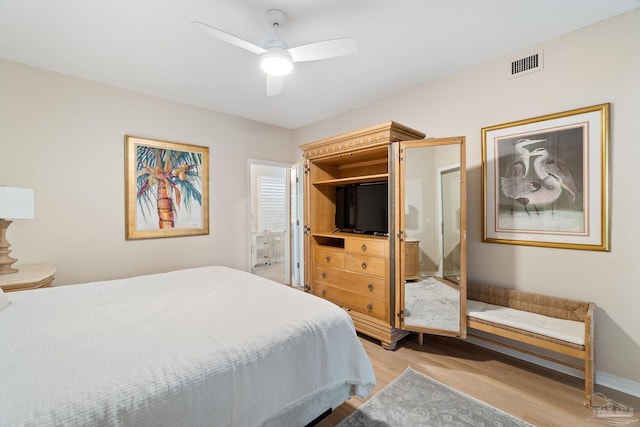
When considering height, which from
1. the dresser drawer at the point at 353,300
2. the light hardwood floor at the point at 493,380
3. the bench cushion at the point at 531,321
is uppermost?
the bench cushion at the point at 531,321

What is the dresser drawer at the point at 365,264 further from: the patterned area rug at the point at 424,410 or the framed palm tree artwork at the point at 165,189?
the framed palm tree artwork at the point at 165,189

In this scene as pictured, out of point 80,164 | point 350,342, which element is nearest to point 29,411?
point 350,342

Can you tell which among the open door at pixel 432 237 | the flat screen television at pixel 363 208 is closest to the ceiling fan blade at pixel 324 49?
the open door at pixel 432 237

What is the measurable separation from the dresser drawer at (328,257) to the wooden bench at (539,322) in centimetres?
135

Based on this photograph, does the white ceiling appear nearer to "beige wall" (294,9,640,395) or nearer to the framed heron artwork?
"beige wall" (294,9,640,395)

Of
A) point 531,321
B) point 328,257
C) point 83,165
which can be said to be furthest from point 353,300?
point 83,165

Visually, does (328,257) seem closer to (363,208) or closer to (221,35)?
(363,208)

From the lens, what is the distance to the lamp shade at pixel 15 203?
7.06 ft

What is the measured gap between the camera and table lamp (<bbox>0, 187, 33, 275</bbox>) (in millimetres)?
2158

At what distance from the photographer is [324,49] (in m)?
1.94

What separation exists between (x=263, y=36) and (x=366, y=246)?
212cm

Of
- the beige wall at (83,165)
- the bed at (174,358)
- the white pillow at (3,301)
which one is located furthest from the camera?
the beige wall at (83,165)

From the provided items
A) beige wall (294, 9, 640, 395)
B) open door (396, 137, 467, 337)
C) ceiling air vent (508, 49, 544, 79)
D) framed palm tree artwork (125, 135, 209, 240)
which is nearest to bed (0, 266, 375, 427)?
open door (396, 137, 467, 337)

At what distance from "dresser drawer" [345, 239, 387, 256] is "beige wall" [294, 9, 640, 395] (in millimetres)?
902
